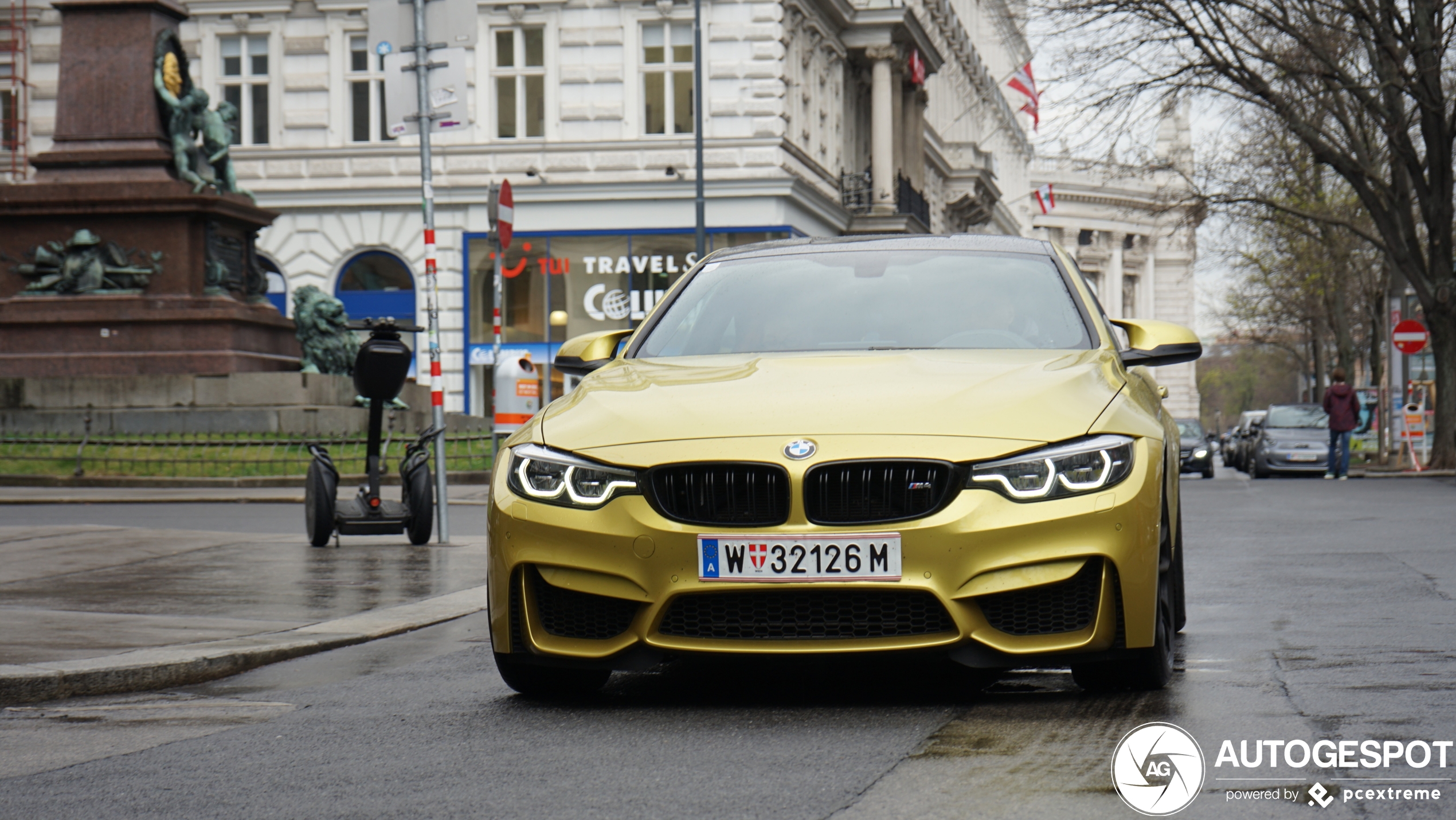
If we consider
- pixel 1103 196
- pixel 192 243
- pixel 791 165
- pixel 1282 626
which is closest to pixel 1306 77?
pixel 791 165

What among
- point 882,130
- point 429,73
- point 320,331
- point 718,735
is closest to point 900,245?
point 718,735

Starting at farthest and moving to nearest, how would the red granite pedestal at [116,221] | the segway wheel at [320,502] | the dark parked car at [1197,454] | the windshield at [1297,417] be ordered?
the dark parked car at [1197,454], the windshield at [1297,417], the red granite pedestal at [116,221], the segway wheel at [320,502]

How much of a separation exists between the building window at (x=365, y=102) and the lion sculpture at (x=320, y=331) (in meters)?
14.4

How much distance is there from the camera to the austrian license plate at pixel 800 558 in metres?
5.07

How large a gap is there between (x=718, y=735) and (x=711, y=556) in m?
0.50

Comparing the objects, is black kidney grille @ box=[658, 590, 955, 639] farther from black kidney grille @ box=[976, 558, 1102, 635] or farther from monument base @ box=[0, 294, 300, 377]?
monument base @ box=[0, 294, 300, 377]

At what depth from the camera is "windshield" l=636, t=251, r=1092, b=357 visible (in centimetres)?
646

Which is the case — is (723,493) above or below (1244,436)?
above

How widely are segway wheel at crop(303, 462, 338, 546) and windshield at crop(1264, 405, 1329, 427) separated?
26656 millimetres

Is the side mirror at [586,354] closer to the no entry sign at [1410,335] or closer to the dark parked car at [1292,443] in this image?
the no entry sign at [1410,335]

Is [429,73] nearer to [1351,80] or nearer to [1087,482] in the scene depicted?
[1087,482]

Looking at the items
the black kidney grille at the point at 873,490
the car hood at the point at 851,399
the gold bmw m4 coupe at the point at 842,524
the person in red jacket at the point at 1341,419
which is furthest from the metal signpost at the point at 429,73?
the person in red jacket at the point at 1341,419

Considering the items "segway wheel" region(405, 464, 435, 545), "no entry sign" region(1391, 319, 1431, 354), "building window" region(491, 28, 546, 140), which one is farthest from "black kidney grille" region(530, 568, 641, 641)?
"building window" region(491, 28, 546, 140)

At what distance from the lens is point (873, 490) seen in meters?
5.14
